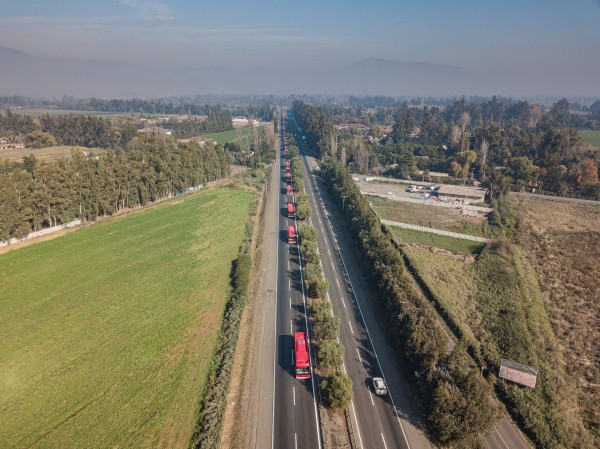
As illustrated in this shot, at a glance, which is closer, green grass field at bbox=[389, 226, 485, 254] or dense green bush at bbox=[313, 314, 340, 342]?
dense green bush at bbox=[313, 314, 340, 342]

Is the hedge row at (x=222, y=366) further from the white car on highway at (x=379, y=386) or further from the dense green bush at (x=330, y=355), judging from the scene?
the white car on highway at (x=379, y=386)

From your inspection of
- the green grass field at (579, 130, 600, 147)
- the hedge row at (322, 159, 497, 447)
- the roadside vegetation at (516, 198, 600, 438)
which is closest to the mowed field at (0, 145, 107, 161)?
the hedge row at (322, 159, 497, 447)

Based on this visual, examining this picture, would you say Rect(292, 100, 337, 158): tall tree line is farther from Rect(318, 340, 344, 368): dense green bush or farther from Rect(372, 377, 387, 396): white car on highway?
Rect(372, 377, 387, 396): white car on highway

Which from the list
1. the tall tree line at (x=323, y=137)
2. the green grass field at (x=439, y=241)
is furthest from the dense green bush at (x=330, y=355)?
the tall tree line at (x=323, y=137)

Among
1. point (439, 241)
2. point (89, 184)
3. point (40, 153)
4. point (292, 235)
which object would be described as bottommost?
point (439, 241)

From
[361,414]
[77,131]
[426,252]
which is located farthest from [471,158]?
[77,131]

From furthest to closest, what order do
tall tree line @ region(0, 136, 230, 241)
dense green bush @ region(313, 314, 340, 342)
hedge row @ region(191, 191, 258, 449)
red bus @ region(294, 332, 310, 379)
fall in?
1. tall tree line @ region(0, 136, 230, 241)
2. dense green bush @ region(313, 314, 340, 342)
3. red bus @ region(294, 332, 310, 379)
4. hedge row @ region(191, 191, 258, 449)

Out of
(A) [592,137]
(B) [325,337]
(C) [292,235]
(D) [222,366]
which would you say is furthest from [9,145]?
(A) [592,137]

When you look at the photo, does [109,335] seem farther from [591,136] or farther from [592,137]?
[591,136]
